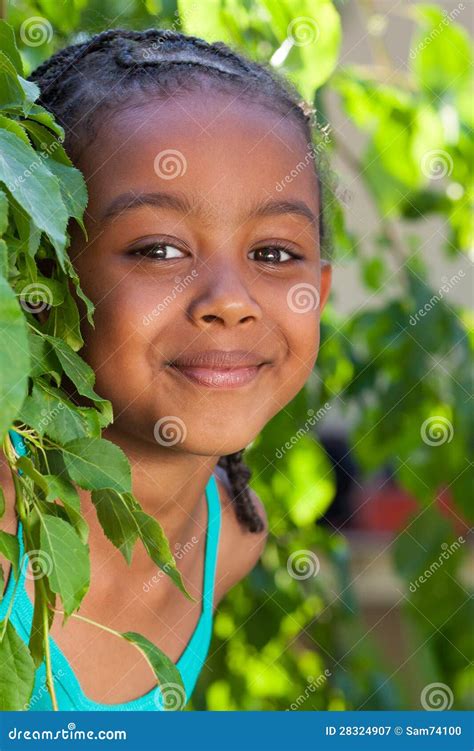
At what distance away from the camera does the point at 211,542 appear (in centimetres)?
143

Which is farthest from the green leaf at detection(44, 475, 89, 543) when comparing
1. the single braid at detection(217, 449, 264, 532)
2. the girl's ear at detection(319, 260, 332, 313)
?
the single braid at detection(217, 449, 264, 532)

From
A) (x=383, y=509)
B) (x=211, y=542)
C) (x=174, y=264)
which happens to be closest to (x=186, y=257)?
(x=174, y=264)

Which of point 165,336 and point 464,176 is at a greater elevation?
point 464,176

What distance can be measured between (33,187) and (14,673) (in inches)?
12.0

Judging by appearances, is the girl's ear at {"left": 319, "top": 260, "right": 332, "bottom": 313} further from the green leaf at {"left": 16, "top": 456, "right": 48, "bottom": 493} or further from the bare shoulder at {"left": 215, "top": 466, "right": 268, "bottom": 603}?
the green leaf at {"left": 16, "top": 456, "right": 48, "bottom": 493}

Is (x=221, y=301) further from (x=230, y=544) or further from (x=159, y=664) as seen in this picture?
(x=230, y=544)

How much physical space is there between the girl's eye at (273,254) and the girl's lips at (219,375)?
3.9 inches

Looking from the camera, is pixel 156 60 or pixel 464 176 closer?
pixel 156 60

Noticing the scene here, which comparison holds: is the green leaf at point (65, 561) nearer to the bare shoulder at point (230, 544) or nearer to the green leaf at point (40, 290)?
the green leaf at point (40, 290)

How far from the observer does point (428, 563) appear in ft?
6.60

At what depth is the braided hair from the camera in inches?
41.7
